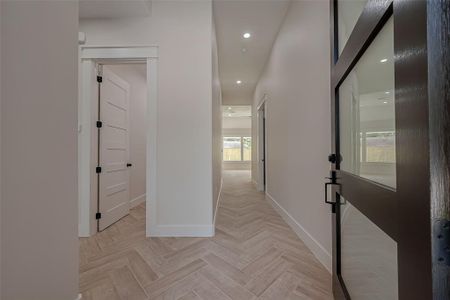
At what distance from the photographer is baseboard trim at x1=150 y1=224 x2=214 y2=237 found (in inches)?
97.2

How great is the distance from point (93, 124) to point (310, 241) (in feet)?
9.80

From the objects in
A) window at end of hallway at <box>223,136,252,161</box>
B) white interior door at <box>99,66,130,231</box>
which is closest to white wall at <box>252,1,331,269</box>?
white interior door at <box>99,66,130,231</box>

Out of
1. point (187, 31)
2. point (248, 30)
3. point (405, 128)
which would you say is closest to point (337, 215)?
point (405, 128)

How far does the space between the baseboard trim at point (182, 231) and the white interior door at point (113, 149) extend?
2.84 feet

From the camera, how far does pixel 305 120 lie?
7.39ft

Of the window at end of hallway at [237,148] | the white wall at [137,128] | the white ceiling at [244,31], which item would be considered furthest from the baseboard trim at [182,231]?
the window at end of hallway at [237,148]

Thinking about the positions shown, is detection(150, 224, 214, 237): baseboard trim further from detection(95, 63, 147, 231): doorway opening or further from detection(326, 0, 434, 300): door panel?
detection(326, 0, 434, 300): door panel

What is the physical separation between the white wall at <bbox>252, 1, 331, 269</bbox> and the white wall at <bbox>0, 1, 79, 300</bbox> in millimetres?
1919

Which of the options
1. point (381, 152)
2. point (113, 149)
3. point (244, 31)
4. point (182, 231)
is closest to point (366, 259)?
point (381, 152)

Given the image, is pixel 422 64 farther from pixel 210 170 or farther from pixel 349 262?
pixel 210 170

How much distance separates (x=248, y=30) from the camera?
340 centimetres

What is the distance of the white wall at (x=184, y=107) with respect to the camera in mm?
2512

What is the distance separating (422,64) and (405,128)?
15cm

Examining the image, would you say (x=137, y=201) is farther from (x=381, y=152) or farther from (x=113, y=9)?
(x=381, y=152)
